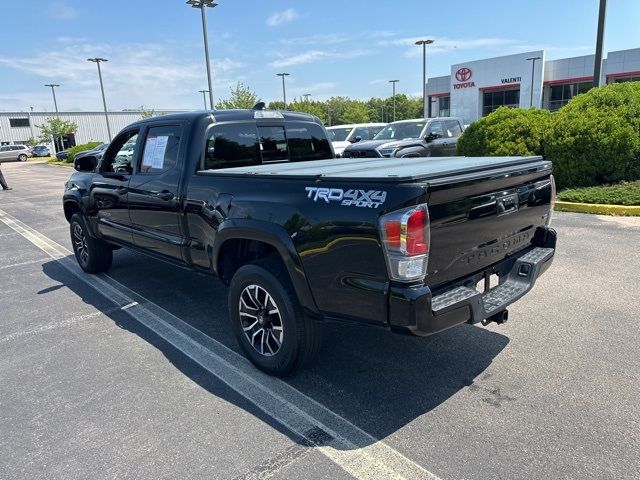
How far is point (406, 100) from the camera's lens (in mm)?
102125

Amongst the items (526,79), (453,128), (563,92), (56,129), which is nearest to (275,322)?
(453,128)

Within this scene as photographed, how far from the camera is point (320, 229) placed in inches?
113

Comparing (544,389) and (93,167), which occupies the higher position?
(93,167)

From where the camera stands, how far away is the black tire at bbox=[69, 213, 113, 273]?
6156 mm

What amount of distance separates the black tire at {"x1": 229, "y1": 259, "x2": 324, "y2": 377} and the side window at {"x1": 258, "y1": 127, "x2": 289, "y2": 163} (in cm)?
155

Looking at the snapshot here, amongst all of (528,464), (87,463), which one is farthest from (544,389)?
(87,463)

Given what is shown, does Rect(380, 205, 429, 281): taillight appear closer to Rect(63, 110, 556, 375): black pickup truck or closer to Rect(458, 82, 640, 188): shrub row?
Rect(63, 110, 556, 375): black pickup truck

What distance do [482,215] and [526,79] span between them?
51.8 meters

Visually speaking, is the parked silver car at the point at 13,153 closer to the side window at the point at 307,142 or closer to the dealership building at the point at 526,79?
the dealership building at the point at 526,79

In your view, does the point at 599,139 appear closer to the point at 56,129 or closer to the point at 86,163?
the point at 86,163

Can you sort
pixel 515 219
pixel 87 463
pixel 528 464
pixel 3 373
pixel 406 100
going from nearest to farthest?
pixel 528 464
pixel 87 463
pixel 515 219
pixel 3 373
pixel 406 100

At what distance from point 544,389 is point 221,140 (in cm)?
319

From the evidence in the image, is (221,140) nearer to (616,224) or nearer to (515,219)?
(515,219)

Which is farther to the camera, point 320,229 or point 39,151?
point 39,151
